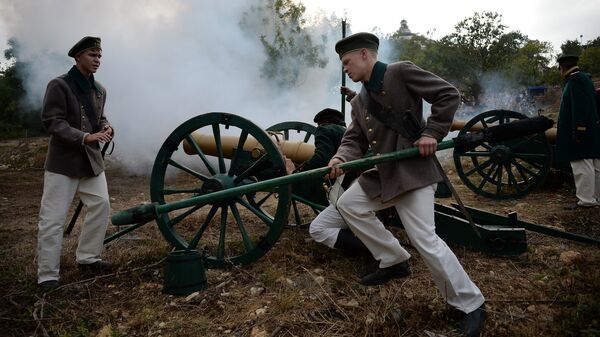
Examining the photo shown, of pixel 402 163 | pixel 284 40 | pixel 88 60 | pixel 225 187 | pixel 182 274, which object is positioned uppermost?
pixel 284 40

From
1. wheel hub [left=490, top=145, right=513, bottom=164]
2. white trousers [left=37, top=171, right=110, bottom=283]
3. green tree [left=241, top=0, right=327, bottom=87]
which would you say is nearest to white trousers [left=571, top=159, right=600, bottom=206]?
wheel hub [left=490, top=145, right=513, bottom=164]

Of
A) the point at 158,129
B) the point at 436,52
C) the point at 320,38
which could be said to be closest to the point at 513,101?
the point at 436,52

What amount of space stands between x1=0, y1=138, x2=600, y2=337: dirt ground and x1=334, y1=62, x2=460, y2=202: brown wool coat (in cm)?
73

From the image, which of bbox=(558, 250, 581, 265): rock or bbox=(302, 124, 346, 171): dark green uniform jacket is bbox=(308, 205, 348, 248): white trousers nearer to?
bbox=(302, 124, 346, 171): dark green uniform jacket

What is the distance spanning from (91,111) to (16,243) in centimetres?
188

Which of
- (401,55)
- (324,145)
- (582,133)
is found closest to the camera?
(324,145)

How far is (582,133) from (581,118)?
20cm

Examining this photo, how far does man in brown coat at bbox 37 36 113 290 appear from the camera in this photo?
10.7 feet

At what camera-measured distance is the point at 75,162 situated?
336cm

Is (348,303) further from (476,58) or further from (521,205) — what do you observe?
(476,58)

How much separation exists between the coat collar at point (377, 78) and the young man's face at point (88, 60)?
7.27ft

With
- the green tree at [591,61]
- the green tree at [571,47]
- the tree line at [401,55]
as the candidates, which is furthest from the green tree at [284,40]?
the green tree at [571,47]

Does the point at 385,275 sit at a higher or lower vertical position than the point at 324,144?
lower

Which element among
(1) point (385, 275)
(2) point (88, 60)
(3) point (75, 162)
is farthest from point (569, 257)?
(2) point (88, 60)
